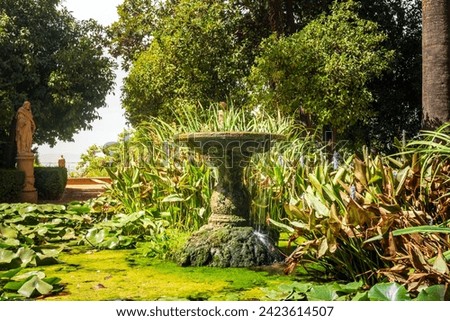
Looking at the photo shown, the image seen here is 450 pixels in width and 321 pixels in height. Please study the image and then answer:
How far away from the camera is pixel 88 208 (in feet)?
29.1

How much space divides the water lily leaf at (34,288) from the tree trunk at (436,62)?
200 inches

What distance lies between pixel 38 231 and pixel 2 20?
49.7ft

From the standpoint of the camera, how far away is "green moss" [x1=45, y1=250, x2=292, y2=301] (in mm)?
4000

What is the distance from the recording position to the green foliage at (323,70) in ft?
43.8

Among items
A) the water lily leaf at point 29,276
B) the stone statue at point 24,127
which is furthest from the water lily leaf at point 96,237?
the stone statue at point 24,127

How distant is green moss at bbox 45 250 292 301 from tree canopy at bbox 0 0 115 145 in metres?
14.3

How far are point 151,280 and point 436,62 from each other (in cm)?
473

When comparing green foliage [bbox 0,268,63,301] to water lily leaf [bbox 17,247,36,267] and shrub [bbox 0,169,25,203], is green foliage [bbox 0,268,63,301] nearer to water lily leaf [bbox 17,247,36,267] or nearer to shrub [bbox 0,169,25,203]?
water lily leaf [bbox 17,247,36,267]

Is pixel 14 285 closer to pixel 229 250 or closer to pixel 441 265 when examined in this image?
pixel 229 250

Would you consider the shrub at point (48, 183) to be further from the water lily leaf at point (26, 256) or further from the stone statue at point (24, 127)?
the water lily leaf at point (26, 256)

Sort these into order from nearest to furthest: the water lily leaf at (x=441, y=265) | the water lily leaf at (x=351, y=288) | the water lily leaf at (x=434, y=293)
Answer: the water lily leaf at (x=434, y=293) < the water lily leaf at (x=441, y=265) < the water lily leaf at (x=351, y=288)

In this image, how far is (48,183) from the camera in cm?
1642
